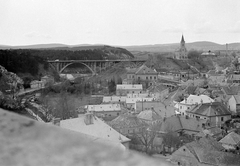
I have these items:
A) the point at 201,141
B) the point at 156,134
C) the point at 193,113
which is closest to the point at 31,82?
the point at 193,113

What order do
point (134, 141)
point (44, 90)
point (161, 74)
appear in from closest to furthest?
point (134, 141)
point (44, 90)
point (161, 74)

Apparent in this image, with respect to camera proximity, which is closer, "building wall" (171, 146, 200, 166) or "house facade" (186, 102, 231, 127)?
"building wall" (171, 146, 200, 166)

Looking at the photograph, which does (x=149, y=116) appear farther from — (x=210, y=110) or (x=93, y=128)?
(x=93, y=128)

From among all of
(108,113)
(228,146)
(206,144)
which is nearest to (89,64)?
(108,113)

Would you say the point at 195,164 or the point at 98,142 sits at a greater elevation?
the point at 98,142

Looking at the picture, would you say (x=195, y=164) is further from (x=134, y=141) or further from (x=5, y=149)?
(x=5, y=149)

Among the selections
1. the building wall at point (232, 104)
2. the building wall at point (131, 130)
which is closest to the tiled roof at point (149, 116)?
the building wall at point (131, 130)

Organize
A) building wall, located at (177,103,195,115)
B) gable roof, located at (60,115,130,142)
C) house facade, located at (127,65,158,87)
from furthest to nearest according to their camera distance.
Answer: house facade, located at (127,65,158,87) < building wall, located at (177,103,195,115) < gable roof, located at (60,115,130,142)

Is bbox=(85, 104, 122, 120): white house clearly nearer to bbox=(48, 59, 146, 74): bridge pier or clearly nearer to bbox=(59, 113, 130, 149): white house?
bbox=(59, 113, 130, 149): white house

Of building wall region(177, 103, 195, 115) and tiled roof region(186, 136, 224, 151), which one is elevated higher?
tiled roof region(186, 136, 224, 151)

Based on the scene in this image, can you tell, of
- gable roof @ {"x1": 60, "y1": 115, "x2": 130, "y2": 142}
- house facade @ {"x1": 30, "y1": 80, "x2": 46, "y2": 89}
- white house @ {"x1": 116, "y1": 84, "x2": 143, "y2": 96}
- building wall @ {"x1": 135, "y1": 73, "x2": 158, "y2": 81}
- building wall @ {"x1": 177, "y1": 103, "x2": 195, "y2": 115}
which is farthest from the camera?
building wall @ {"x1": 135, "y1": 73, "x2": 158, "y2": 81}

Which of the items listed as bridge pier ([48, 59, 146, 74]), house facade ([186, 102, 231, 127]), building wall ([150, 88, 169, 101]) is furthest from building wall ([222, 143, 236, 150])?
bridge pier ([48, 59, 146, 74])
